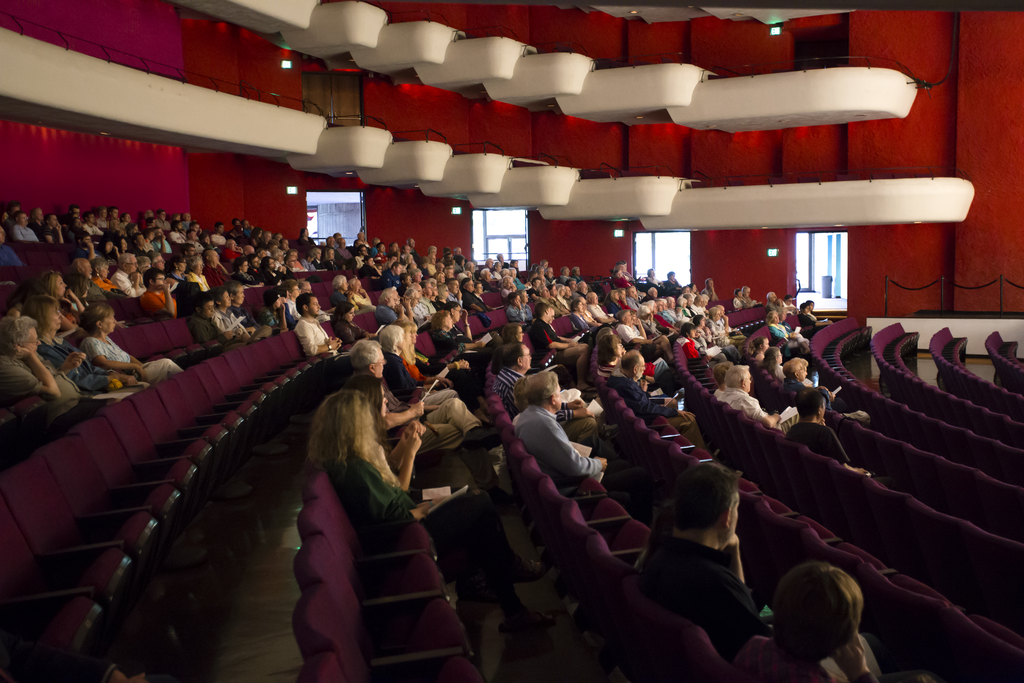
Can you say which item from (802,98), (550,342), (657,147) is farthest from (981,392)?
(657,147)

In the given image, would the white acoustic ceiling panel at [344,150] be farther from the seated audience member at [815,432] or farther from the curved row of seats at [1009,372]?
the seated audience member at [815,432]

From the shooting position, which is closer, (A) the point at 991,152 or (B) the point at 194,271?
(B) the point at 194,271

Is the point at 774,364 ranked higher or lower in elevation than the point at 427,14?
lower

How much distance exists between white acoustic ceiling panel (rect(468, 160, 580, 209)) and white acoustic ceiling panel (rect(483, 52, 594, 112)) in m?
1.24

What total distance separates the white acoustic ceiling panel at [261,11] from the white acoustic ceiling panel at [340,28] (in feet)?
0.84

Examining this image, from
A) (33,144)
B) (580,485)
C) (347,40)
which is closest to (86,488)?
(580,485)

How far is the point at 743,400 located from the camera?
413cm

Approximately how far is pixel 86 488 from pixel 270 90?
40.0ft

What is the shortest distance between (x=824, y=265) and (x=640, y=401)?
47.3 ft

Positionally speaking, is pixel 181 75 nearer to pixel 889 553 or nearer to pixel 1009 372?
pixel 1009 372

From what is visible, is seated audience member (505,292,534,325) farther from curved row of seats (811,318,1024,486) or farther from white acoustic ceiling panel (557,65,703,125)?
white acoustic ceiling panel (557,65,703,125)

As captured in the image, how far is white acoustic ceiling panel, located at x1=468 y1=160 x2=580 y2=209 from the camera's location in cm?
1378

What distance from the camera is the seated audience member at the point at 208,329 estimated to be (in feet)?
15.7

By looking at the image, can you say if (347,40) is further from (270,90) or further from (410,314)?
(410,314)
